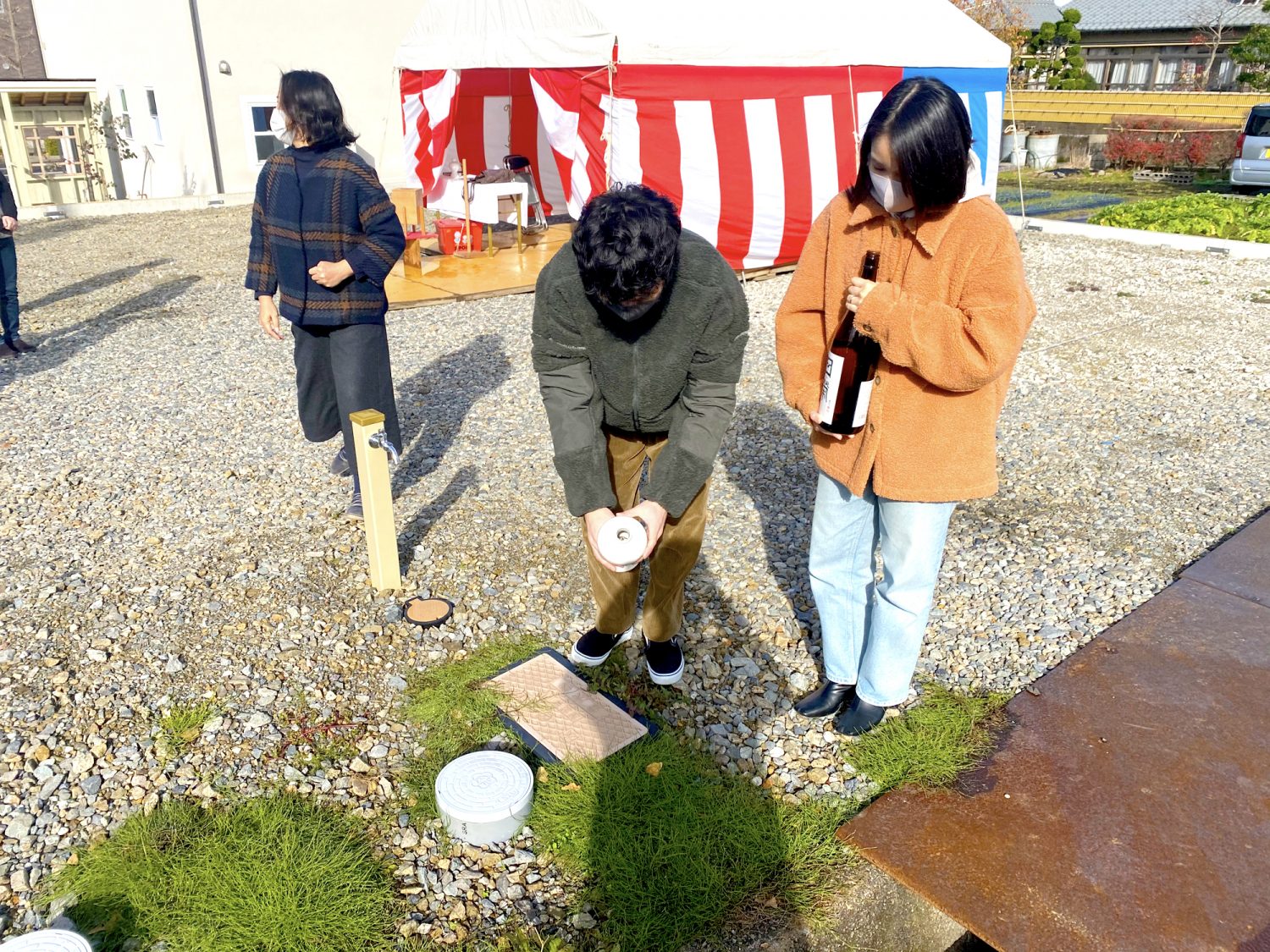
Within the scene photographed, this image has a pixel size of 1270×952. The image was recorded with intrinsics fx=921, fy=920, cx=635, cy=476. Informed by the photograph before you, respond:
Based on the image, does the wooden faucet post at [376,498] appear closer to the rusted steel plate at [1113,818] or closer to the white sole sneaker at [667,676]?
the white sole sneaker at [667,676]

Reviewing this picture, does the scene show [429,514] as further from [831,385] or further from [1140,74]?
[1140,74]

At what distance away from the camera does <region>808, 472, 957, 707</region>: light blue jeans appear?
8.14 feet

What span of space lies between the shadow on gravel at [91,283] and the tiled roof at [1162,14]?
103 feet

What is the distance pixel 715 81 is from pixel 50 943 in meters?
8.27

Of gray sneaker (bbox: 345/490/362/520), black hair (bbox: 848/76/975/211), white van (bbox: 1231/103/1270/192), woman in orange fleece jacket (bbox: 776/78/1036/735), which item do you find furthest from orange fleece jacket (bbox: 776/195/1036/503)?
white van (bbox: 1231/103/1270/192)

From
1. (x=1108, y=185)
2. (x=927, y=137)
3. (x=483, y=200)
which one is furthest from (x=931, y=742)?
(x=1108, y=185)

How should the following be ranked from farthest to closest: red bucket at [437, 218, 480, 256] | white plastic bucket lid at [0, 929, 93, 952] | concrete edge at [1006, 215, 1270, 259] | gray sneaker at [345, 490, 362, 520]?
1. concrete edge at [1006, 215, 1270, 259]
2. red bucket at [437, 218, 480, 256]
3. gray sneaker at [345, 490, 362, 520]
4. white plastic bucket lid at [0, 929, 93, 952]

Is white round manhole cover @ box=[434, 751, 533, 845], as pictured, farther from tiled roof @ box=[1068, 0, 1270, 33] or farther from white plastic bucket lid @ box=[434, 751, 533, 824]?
tiled roof @ box=[1068, 0, 1270, 33]

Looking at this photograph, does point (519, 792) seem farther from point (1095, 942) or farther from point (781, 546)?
point (781, 546)

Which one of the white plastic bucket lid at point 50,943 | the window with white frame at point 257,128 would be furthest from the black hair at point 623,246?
the window with white frame at point 257,128

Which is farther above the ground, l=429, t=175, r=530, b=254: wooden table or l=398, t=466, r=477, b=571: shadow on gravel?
l=429, t=175, r=530, b=254: wooden table

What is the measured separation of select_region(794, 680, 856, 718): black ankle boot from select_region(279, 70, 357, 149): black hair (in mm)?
2786

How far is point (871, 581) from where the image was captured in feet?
9.22

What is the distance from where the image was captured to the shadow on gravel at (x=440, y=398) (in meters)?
5.04
